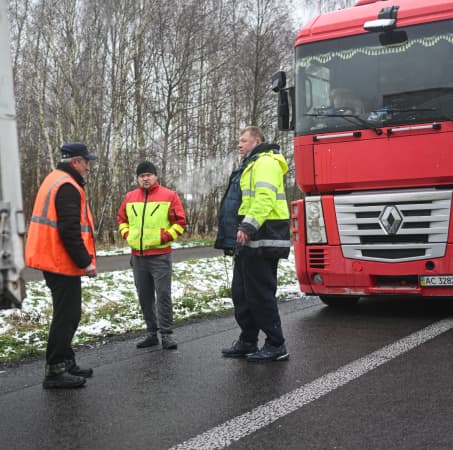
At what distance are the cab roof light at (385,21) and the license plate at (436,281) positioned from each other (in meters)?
2.84

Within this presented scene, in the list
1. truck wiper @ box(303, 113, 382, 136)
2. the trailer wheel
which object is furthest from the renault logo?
the trailer wheel

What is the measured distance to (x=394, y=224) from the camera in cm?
748

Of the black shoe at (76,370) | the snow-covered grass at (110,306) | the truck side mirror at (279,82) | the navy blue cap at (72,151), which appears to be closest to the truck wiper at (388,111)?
the truck side mirror at (279,82)

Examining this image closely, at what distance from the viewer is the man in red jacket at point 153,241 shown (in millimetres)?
6453

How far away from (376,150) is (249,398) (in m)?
3.86

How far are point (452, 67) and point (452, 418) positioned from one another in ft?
14.9

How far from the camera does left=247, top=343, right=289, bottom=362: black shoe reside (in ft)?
18.6

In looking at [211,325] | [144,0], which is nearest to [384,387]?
[211,325]

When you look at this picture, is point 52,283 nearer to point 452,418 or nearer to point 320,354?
point 320,354

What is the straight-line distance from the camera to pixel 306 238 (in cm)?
804

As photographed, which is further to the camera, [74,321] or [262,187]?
[262,187]

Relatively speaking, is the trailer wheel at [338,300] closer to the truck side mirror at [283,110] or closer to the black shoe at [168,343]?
the truck side mirror at [283,110]

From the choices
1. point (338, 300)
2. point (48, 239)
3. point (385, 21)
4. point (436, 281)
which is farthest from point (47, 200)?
point (338, 300)

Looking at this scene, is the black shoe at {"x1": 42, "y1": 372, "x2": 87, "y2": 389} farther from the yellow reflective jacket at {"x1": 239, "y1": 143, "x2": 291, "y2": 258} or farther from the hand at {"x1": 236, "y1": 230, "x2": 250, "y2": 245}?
the yellow reflective jacket at {"x1": 239, "y1": 143, "x2": 291, "y2": 258}
